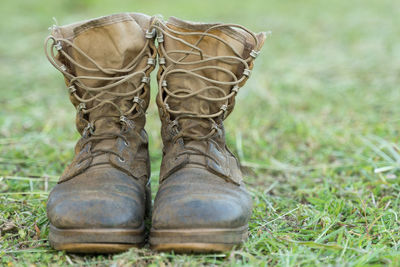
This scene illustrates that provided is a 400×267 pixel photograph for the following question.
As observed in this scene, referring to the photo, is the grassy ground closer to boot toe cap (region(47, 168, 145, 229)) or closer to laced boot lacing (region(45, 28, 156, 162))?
boot toe cap (region(47, 168, 145, 229))

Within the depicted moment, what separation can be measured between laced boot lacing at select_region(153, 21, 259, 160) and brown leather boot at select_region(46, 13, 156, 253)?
5 centimetres

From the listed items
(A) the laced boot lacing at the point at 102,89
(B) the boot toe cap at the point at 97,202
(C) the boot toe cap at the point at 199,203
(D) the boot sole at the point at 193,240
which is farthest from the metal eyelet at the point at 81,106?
(D) the boot sole at the point at 193,240

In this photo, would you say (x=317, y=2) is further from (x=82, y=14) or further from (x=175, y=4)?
(x=82, y=14)

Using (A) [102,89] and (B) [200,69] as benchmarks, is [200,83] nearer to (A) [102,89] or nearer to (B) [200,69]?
(B) [200,69]

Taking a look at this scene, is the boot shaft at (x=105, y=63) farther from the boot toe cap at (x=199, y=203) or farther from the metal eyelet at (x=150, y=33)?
the boot toe cap at (x=199, y=203)

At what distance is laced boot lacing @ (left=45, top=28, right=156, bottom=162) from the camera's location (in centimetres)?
137

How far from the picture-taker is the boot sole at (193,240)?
1.18 meters

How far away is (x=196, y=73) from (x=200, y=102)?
0.09 meters

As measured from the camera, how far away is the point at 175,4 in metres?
6.65

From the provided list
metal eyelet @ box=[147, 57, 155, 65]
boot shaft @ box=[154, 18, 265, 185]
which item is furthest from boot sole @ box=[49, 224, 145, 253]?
metal eyelet @ box=[147, 57, 155, 65]

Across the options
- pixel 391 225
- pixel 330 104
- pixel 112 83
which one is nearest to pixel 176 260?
pixel 112 83

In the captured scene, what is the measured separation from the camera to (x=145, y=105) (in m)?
1.48

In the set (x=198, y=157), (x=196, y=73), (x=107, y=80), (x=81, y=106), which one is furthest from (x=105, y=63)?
(x=198, y=157)

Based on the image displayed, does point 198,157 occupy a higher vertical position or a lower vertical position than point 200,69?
lower
